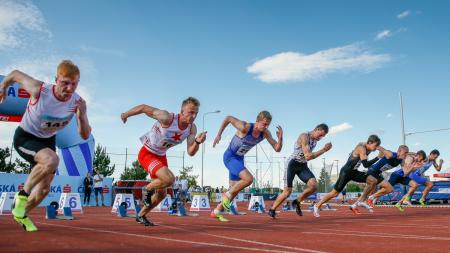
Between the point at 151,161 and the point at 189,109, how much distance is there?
1.20m

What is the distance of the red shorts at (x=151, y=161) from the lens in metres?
7.42

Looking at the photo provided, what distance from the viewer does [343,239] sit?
5.48 m

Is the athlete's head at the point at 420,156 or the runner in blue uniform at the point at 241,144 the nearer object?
the runner in blue uniform at the point at 241,144

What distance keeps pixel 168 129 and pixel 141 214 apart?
1.69m

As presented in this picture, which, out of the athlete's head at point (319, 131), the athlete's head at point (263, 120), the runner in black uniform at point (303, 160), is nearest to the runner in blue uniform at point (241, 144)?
the athlete's head at point (263, 120)

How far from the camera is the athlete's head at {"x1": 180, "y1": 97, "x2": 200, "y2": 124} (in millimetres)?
7180

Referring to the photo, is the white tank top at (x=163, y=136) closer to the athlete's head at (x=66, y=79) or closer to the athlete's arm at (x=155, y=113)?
the athlete's arm at (x=155, y=113)

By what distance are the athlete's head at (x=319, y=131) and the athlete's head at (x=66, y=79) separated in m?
6.38

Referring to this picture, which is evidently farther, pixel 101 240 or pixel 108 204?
pixel 108 204

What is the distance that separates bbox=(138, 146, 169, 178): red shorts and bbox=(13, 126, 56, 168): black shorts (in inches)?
79.0

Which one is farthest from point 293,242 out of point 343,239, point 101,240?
point 101,240

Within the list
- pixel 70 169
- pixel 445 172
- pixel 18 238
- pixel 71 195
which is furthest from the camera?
pixel 445 172

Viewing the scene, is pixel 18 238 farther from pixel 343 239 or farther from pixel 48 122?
pixel 343 239

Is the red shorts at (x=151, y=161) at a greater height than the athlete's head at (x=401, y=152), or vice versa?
the athlete's head at (x=401, y=152)
